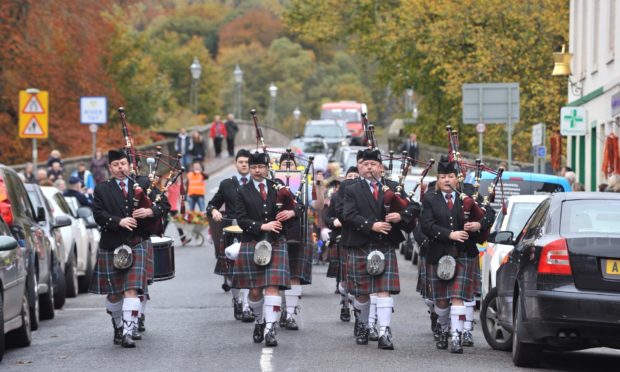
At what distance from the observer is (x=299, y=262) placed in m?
16.5

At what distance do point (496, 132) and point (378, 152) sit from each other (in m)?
32.7

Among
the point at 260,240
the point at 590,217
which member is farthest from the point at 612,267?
the point at 260,240

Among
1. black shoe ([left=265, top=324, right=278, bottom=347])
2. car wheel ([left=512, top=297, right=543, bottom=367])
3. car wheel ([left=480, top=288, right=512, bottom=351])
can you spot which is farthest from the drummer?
car wheel ([left=512, top=297, right=543, bottom=367])

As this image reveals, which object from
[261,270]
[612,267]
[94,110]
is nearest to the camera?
[612,267]

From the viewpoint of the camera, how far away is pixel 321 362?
1248 cm

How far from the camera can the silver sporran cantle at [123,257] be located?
46.4 feet

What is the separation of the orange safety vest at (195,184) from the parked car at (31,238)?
59.4 ft

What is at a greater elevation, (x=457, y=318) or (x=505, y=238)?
(x=505, y=238)

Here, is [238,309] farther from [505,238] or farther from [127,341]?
[505,238]

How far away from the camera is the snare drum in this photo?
15289mm

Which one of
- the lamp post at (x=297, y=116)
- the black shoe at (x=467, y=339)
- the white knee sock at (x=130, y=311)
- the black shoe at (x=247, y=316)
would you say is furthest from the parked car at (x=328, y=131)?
the white knee sock at (x=130, y=311)

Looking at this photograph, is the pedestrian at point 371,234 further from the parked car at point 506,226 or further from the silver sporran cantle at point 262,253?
the parked car at point 506,226

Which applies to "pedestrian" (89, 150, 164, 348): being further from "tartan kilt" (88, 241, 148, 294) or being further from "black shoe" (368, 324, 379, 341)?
"black shoe" (368, 324, 379, 341)

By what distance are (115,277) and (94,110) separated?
2712 centimetres
